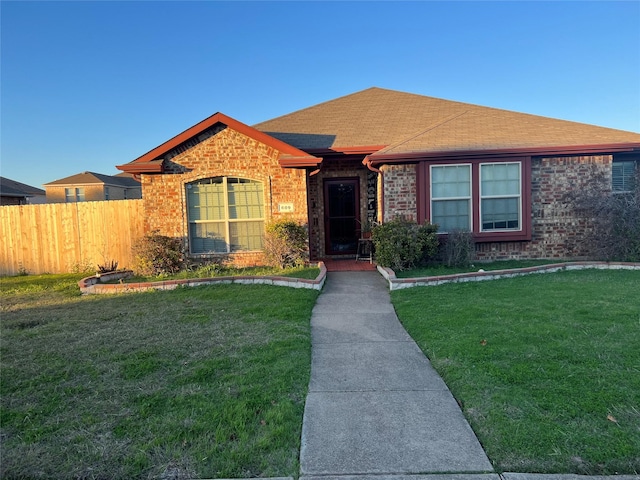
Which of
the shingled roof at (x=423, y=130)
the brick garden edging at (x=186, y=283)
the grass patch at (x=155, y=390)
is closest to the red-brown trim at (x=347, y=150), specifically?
the shingled roof at (x=423, y=130)

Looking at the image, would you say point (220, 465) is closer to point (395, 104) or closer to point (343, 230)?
point (343, 230)

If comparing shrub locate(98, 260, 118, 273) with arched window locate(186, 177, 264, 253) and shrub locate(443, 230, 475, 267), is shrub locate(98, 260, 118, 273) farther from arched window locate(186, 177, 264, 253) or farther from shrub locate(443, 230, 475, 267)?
shrub locate(443, 230, 475, 267)

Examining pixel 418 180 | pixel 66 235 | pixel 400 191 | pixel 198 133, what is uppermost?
pixel 198 133

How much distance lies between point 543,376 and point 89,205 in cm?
1200

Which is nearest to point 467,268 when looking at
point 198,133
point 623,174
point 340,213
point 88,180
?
point 340,213

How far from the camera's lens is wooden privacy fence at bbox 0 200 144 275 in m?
11.8

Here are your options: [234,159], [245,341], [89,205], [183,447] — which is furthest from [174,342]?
[89,205]

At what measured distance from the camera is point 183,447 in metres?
2.86

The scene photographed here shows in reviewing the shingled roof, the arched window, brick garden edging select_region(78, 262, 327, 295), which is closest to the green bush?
brick garden edging select_region(78, 262, 327, 295)

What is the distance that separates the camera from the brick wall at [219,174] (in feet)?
34.3

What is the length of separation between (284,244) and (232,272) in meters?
1.40

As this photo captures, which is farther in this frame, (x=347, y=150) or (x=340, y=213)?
(x=340, y=213)

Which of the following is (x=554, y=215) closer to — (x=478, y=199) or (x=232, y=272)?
(x=478, y=199)

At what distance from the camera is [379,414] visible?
3.35 m
